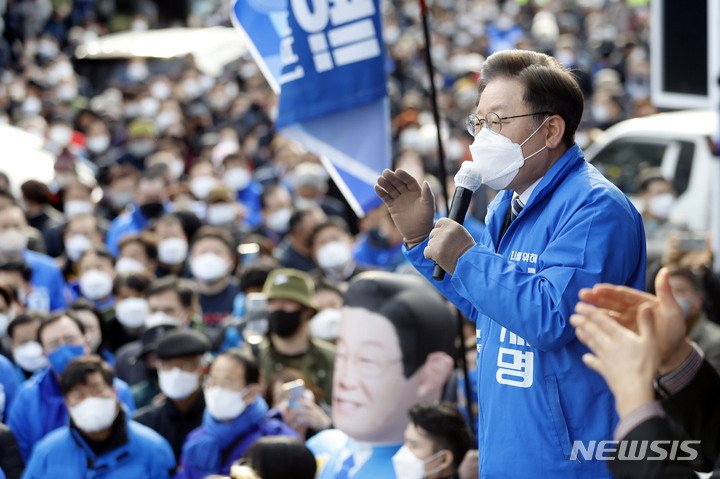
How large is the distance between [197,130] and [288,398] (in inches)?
413

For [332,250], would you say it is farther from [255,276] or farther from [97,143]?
[97,143]

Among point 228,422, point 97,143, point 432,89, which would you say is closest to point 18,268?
point 228,422

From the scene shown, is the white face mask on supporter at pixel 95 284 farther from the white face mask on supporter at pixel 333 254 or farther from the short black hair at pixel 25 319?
the white face mask on supporter at pixel 333 254

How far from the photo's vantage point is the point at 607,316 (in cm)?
215

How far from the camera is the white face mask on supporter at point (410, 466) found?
408cm

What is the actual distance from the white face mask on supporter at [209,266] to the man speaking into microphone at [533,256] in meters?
4.86

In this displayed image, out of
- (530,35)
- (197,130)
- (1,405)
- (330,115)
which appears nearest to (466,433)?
(330,115)

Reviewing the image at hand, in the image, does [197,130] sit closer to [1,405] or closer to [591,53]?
[591,53]

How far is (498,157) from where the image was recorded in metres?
2.66

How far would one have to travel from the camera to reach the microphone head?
269cm

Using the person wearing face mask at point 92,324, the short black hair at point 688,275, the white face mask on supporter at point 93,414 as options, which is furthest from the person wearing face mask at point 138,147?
the short black hair at point 688,275

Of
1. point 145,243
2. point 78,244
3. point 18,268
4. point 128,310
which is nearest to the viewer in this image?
point 128,310

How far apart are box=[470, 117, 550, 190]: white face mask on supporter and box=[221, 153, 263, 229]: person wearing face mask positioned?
8470 millimetres

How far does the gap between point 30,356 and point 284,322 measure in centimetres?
158
